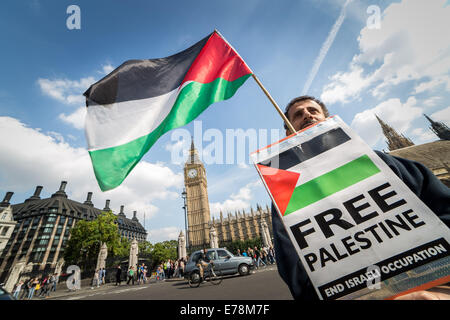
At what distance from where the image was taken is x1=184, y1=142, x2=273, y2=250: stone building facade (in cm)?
6556

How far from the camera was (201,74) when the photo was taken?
3254mm

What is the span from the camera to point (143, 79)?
318 cm

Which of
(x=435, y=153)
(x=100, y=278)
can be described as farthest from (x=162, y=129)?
(x=435, y=153)

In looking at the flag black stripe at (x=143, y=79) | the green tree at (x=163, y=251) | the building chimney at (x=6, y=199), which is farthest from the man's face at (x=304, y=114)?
the building chimney at (x=6, y=199)

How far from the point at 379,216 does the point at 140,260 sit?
2907 centimetres

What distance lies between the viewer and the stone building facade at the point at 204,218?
6556 centimetres

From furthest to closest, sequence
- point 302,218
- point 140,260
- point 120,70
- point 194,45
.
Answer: point 140,260
point 194,45
point 120,70
point 302,218

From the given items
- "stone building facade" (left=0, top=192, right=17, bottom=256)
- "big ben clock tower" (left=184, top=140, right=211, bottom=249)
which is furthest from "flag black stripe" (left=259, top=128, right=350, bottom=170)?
"stone building facade" (left=0, top=192, right=17, bottom=256)

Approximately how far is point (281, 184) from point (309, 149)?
356 millimetres

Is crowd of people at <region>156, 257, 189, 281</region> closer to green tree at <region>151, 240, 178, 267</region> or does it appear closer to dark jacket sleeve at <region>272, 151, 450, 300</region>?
dark jacket sleeve at <region>272, 151, 450, 300</region>

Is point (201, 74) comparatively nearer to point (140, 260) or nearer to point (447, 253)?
point (447, 253)

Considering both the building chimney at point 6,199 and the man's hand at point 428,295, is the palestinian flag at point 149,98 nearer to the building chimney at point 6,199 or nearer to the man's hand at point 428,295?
the man's hand at point 428,295
